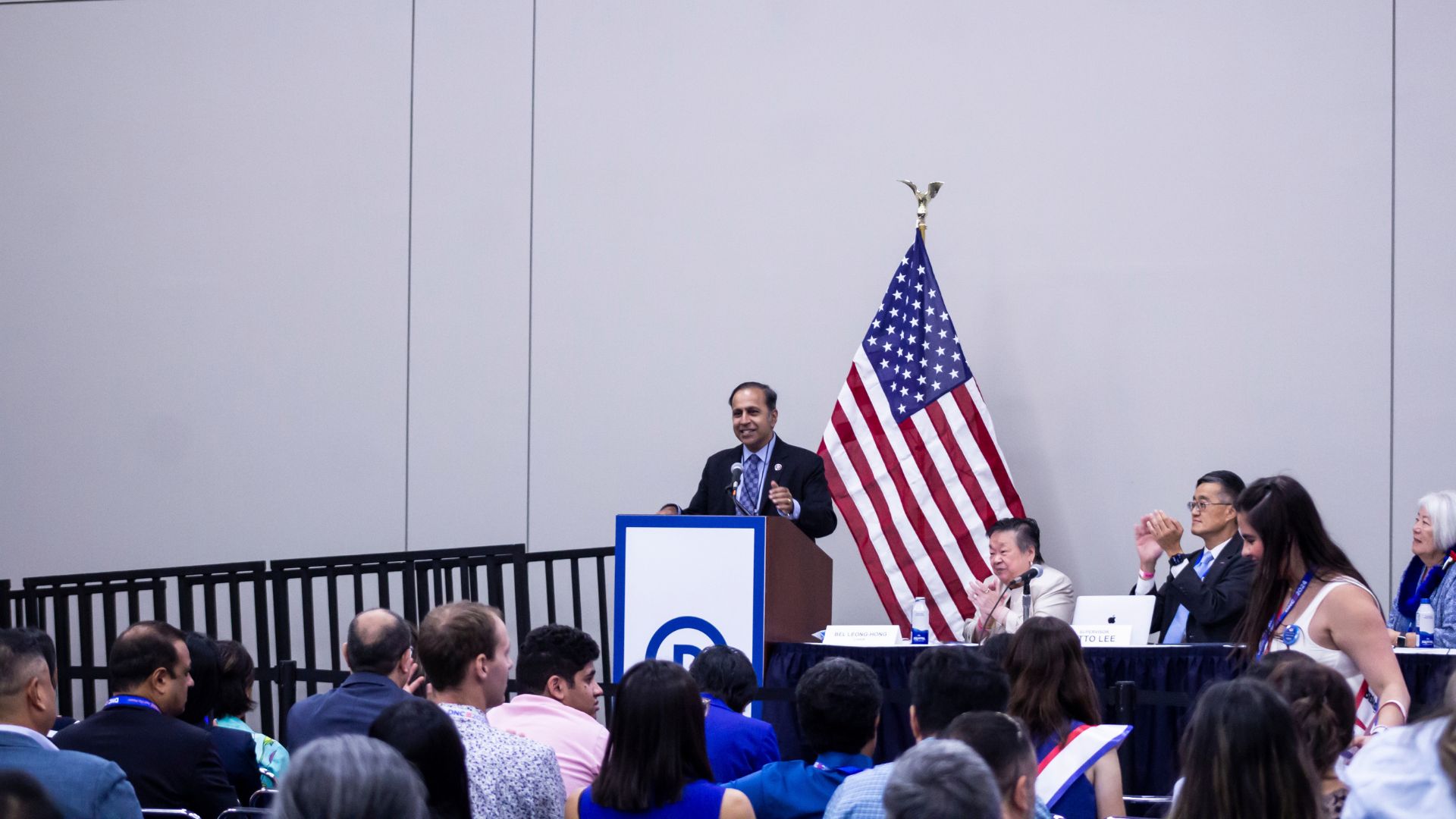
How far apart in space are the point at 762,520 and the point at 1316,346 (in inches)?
135

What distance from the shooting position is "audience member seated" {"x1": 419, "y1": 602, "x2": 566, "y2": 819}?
2871mm

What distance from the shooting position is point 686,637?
5172mm

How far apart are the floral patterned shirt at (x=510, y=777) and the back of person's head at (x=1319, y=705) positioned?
4.32 feet

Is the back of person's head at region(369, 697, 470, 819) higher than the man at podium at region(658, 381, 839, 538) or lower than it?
lower

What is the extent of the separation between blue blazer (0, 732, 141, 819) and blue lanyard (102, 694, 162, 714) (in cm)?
74

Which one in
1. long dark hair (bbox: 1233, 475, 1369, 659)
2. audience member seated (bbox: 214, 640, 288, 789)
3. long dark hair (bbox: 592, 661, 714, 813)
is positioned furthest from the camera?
audience member seated (bbox: 214, 640, 288, 789)

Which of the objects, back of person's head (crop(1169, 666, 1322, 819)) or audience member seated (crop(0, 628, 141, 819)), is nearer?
back of person's head (crop(1169, 666, 1322, 819))

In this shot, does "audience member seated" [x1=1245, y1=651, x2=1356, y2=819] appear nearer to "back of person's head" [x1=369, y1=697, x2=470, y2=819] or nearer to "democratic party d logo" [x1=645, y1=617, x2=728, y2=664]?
"back of person's head" [x1=369, y1=697, x2=470, y2=819]

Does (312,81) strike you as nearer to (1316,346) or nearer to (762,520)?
(762,520)

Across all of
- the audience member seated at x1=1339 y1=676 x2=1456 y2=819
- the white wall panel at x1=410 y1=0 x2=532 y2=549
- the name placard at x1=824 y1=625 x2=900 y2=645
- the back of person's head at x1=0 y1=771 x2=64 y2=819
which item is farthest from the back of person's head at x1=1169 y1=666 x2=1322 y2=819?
the white wall panel at x1=410 y1=0 x2=532 y2=549

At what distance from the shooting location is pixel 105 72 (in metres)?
8.68

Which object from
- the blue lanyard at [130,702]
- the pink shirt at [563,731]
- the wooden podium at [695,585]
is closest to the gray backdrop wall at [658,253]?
the wooden podium at [695,585]

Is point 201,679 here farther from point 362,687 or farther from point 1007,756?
point 1007,756

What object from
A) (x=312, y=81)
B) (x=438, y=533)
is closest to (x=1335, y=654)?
(x=438, y=533)
